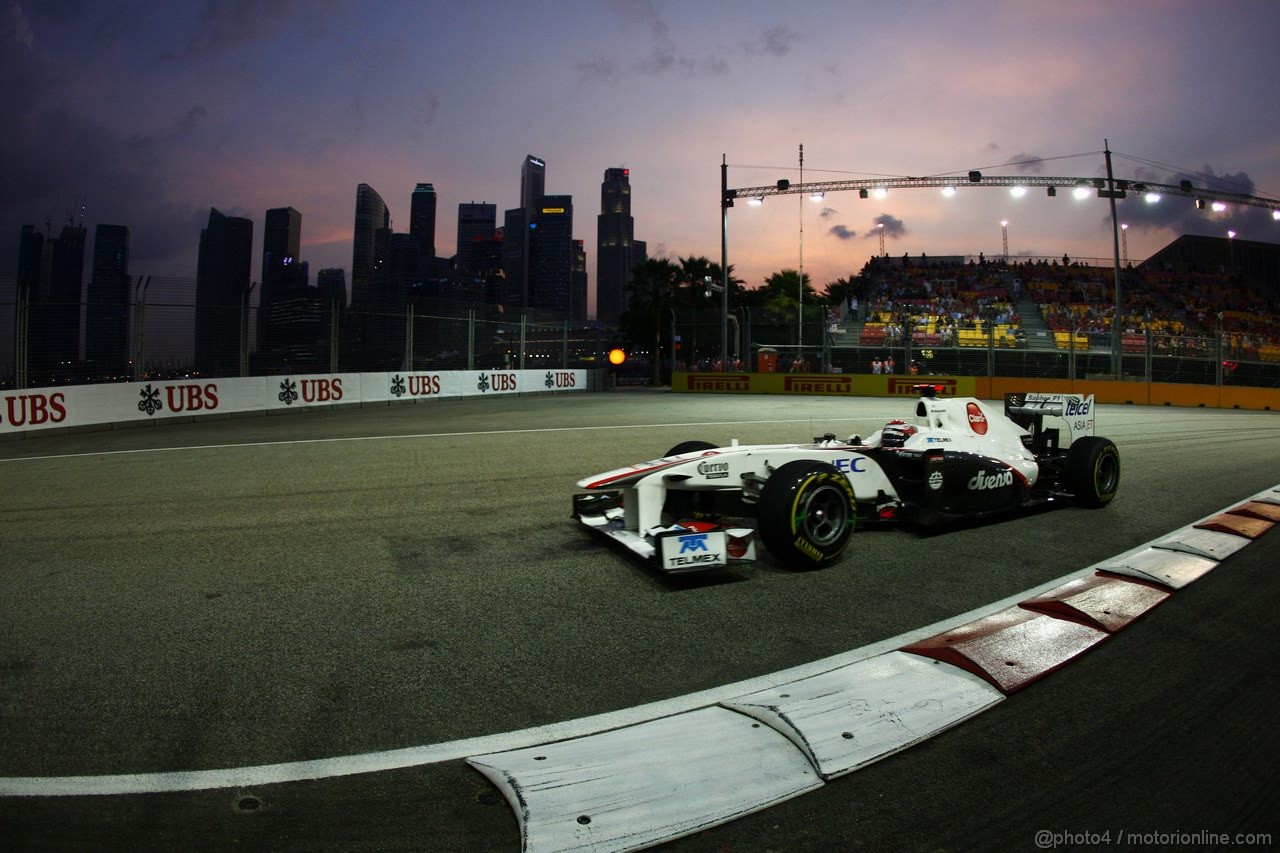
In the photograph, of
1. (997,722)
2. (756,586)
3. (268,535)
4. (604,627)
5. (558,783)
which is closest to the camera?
(558,783)

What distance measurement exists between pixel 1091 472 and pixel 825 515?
3.48m

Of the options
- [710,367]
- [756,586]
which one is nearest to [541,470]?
[756,586]

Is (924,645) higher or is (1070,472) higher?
(1070,472)

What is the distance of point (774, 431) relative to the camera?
14.0 meters

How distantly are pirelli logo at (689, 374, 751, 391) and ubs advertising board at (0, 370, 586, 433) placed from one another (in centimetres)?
875

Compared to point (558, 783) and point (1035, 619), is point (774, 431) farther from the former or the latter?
point (558, 783)

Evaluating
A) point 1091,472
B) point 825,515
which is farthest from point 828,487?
point 1091,472

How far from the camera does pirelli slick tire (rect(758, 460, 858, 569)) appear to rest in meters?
5.06

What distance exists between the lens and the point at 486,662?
3.69 m

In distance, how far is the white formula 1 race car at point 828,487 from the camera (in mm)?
5066

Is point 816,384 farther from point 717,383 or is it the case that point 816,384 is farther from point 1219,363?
point 1219,363

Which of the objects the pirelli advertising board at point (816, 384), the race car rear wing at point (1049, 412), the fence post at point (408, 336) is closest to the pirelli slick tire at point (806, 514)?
the race car rear wing at point (1049, 412)

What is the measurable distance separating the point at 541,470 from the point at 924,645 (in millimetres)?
6181

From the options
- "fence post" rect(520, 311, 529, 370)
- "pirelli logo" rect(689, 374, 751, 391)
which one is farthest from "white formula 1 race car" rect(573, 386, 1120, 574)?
"fence post" rect(520, 311, 529, 370)
